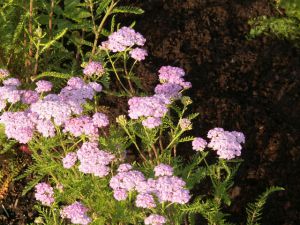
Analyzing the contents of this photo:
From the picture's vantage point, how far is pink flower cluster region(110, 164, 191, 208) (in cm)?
231

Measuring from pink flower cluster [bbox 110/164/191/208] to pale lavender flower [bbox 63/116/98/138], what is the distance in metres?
0.25

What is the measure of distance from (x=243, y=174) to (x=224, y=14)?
1.72 m

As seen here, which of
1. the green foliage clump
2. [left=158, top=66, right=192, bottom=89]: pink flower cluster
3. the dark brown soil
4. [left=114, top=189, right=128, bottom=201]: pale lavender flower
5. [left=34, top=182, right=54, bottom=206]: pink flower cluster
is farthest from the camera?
the green foliage clump

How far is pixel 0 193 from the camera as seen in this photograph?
3736mm

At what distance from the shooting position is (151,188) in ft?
7.69

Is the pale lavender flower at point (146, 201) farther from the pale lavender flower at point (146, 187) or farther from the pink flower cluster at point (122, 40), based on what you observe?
the pink flower cluster at point (122, 40)

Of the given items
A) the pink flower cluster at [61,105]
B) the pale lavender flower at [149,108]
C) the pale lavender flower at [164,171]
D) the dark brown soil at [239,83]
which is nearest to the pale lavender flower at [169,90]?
the pale lavender flower at [149,108]

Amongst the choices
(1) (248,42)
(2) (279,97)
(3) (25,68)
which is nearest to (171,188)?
(3) (25,68)

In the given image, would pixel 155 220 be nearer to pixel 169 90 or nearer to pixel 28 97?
pixel 169 90

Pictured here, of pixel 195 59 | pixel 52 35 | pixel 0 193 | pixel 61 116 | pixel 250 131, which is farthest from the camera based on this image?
pixel 195 59

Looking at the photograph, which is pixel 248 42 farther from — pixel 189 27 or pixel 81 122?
pixel 81 122

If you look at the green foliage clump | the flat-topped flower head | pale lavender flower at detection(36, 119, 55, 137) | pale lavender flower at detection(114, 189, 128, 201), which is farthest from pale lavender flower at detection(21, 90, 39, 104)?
the green foliage clump

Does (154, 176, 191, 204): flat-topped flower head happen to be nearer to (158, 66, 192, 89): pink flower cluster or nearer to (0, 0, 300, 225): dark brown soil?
(158, 66, 192, 89): pink flower cluster

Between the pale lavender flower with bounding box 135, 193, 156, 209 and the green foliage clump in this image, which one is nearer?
the pale lavender flower with bounding box 135, 193, 156, 209
